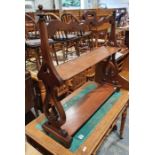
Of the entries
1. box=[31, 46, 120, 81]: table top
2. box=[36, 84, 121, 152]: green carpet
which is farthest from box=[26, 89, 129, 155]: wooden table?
box=[31, 46, 120, 81]: table top

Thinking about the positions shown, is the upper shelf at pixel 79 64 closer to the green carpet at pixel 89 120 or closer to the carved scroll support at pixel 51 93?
the carved scroll support at pixel 51 93

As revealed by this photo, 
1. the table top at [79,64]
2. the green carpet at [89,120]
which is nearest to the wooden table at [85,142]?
the green carpet at [89,120]

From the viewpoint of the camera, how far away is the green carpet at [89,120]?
1082 millimetres

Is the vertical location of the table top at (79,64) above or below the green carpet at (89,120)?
above

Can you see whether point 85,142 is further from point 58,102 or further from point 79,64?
point 79,64

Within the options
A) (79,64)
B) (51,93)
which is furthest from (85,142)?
(79,64)

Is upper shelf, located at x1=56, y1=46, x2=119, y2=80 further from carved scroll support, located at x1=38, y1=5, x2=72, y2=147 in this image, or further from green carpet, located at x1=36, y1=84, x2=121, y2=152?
green carpet, located at x1=36, y1=84, x2=121, y2=152

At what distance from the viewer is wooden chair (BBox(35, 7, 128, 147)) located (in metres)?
0.95

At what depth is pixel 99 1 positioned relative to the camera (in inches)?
314

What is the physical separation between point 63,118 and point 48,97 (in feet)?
0.50

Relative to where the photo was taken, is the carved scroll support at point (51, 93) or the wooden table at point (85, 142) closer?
the carved scroll support at point (51, 93)

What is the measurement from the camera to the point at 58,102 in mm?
1059

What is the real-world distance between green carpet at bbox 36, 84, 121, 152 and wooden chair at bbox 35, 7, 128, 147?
3 cm
